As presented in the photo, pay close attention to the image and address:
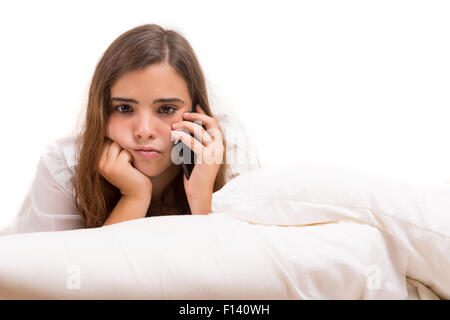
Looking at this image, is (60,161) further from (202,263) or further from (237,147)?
(202,263)

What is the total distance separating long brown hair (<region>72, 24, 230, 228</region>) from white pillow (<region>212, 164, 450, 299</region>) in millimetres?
537

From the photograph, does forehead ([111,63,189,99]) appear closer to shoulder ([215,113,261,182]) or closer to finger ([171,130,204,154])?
finger ([171,130,204,154])

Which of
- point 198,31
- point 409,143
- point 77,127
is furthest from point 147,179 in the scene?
point 409,143

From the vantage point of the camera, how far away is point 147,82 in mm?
1196

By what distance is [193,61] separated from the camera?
1325 mm

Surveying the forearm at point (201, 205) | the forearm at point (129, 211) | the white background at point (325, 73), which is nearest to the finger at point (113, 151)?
the forearm at point (129, 211)

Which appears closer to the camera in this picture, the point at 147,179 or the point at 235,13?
the point at 147,179

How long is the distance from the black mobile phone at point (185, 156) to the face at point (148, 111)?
0.02 meters

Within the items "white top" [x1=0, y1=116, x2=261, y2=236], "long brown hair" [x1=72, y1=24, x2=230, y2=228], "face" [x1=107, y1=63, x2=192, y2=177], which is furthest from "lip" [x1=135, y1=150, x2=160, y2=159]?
"white top" [x1=0, y1=116, x2=261, y2=236]

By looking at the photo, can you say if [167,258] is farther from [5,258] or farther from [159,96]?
[159,96]

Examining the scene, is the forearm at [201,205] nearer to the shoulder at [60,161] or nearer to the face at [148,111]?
the face at [148,111]

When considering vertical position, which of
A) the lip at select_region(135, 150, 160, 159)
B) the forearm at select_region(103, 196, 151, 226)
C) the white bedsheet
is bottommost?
the forearm at select_region(103, 196, 151, 226)

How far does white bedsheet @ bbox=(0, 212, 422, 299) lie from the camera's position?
2.02 feet

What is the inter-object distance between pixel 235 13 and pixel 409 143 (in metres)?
0.77
